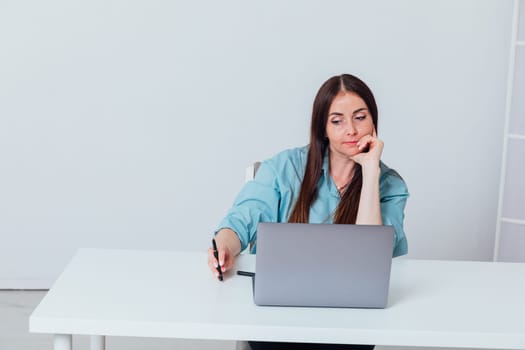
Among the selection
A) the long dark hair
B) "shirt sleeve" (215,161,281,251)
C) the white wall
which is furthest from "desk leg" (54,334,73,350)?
the white wall

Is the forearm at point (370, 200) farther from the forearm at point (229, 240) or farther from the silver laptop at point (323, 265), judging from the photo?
the silver laptop at point (323, 265)

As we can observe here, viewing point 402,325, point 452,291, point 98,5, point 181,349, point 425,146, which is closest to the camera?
point 402,325

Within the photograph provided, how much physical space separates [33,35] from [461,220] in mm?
2394

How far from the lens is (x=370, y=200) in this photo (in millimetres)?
2381

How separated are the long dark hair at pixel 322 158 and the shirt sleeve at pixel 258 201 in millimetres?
79

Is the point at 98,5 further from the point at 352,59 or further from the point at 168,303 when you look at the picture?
the point at 168,303

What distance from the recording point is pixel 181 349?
353cm

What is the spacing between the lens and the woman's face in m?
2.49

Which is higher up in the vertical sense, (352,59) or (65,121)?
(352,59)

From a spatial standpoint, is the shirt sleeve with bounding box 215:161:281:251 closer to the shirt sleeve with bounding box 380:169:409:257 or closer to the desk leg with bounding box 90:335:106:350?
the shirt sleeve with bounding box 380:169:409:257

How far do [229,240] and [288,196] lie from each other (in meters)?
0.31

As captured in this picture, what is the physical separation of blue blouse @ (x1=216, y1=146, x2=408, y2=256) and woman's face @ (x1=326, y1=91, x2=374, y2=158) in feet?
0.41

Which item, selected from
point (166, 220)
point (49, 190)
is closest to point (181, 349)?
point (166, 220)

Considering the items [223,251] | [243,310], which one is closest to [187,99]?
[223,251]
